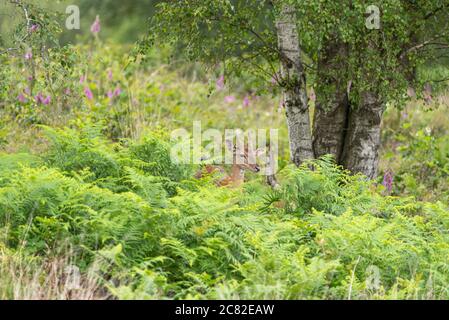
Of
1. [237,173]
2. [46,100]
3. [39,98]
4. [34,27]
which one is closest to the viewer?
[34,27]

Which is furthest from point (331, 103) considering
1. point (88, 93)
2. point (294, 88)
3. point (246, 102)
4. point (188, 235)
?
point (246, 102)

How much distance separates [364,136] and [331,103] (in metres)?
0.55

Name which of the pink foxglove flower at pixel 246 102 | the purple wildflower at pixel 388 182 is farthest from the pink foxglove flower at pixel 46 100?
the purple wildflower at pixel 388 182

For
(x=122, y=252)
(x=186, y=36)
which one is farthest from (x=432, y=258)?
(x=186, y=36)

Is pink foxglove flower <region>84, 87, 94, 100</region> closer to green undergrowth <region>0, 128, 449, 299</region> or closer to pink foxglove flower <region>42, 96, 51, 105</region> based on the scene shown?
pink foxglove flower <region>42, 96, 51, 105</region>

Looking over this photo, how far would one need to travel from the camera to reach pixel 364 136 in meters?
9.64

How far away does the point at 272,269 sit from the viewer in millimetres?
6012

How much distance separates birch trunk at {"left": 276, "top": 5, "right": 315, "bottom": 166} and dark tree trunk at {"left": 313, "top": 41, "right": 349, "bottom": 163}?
0.29 metres

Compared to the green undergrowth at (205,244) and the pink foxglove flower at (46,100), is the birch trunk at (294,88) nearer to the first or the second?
the green undergrowth at (205,244)

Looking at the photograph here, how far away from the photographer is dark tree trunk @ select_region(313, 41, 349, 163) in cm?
934

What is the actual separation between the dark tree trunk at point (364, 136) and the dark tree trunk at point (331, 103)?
107 mm

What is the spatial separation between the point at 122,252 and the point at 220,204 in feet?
3.26

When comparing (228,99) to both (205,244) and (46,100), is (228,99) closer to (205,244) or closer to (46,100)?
(46,100)

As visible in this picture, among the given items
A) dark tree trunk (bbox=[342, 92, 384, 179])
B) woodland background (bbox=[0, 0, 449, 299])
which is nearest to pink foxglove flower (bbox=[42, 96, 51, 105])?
woodland background (bbox=[0, 0, 449, 299])
